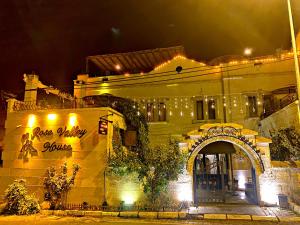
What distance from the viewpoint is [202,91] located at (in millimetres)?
20406

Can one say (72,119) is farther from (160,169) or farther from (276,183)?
(276,183)

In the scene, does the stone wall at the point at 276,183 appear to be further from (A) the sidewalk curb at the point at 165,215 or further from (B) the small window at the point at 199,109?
(B) the small window at the point at 199,109

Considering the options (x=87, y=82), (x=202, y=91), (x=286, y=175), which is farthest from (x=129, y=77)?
(x=286, y=175)

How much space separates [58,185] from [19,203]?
2070mm

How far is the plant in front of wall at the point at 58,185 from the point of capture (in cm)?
1380

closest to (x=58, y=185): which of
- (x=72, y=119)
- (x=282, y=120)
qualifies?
(x=72, y=119)

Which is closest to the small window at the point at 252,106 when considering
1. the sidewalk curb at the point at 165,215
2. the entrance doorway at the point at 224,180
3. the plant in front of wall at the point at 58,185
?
the entrance doorway at the point at 224,180

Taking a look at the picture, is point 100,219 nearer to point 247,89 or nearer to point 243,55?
point 247,89

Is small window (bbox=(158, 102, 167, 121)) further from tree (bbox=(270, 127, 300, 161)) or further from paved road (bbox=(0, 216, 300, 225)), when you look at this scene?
paved road (bbox=(0, 216, 300, 225))

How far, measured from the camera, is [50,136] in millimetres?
15305

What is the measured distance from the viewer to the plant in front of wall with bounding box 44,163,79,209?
1380 cm

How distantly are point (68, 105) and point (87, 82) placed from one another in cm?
723

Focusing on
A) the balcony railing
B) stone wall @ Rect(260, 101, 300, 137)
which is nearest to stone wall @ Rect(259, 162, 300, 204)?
stone wall @ Rect(260, 101, 300, 137)

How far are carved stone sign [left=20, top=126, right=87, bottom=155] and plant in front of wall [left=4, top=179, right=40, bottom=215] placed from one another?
9.22ft
